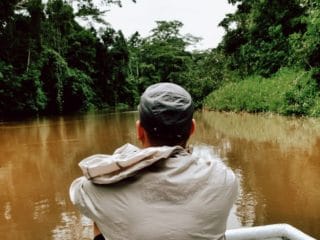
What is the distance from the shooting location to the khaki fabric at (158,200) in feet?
4.31

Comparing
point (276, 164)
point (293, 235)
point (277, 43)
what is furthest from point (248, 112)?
point (293, 235)

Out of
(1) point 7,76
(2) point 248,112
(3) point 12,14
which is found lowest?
(2) point 248,112

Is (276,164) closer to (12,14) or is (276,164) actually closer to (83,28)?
(12,14)

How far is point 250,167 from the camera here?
294 inches

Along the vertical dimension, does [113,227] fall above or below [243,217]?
above

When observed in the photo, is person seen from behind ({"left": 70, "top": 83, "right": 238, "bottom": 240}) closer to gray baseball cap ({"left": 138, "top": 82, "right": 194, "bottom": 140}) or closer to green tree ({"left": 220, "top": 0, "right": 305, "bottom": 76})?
gray baseball cap ({"left": 138, "top": 82, "right": 194, "bottom": 140})

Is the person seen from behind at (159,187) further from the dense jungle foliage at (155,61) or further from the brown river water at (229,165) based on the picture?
the dense jungle foliage at (155,61)

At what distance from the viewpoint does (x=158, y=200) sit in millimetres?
1322

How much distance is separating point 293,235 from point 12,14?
73.2ft

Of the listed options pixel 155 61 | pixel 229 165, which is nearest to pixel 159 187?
pixel 229 165

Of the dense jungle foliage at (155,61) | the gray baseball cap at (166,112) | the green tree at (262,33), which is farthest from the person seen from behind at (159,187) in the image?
the green tree at (262,33)

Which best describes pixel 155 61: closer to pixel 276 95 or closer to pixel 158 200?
pixel 276 95

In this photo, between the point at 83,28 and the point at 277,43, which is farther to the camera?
the point at 83,28

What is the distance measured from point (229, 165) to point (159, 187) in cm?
646
